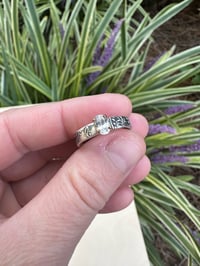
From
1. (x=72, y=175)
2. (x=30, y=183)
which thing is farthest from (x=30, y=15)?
(x=72, y=175)

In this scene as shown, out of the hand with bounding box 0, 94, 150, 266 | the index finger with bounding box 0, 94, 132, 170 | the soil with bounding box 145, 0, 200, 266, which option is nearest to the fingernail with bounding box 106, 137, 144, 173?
the hand with bounding box 0, 94, 150, 266

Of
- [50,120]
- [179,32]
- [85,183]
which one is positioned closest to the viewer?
[85,183]

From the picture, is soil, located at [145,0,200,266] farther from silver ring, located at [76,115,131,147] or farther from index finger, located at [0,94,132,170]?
silver ring, located at [76,115,131,147]

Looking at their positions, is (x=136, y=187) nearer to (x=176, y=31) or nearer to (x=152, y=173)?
(x=152, y=173)

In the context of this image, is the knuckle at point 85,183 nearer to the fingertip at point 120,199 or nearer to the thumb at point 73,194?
the thumb at point 73,194

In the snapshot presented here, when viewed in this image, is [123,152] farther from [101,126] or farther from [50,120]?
[50,120]

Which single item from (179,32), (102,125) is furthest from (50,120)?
(179,32)
